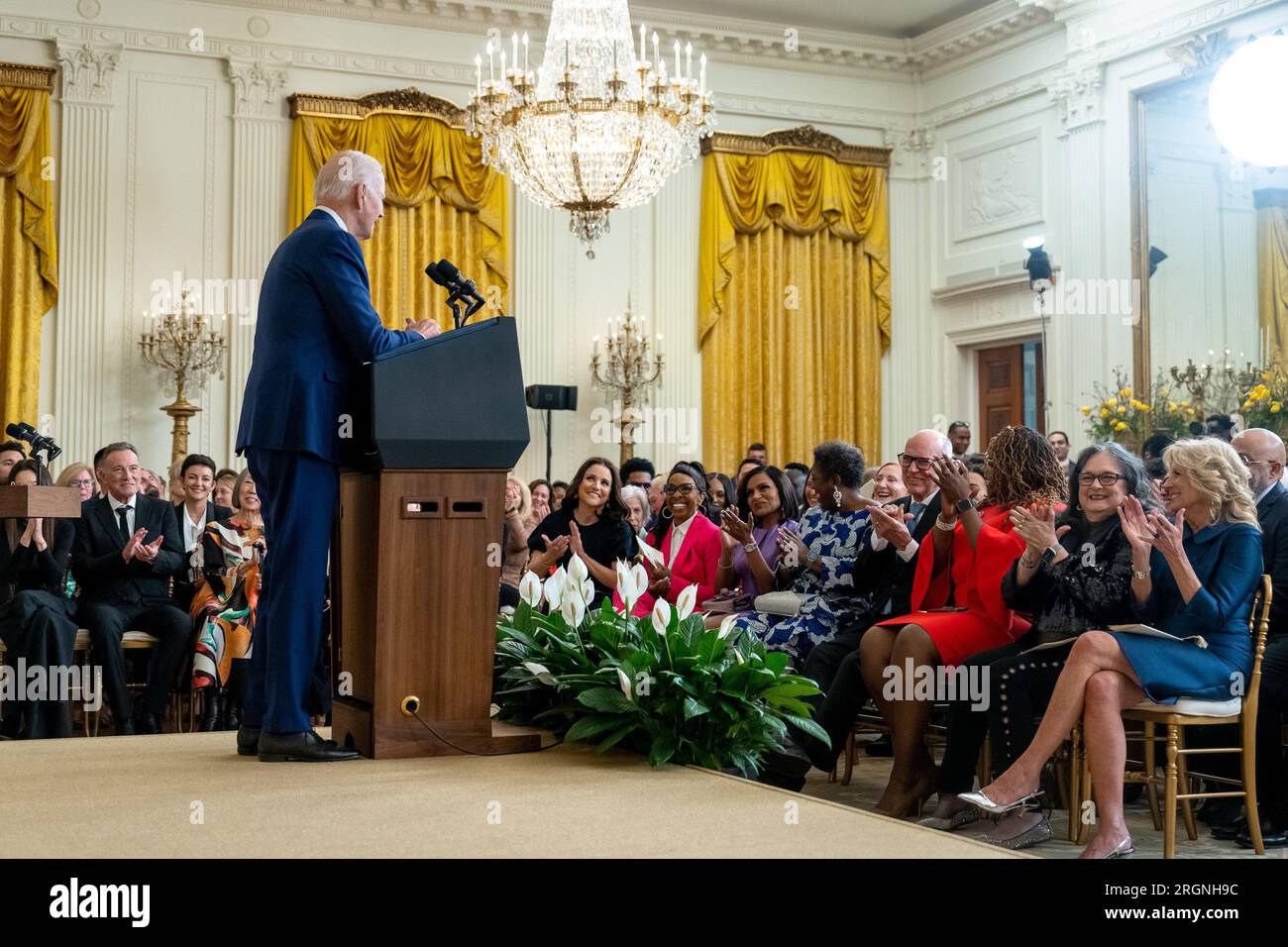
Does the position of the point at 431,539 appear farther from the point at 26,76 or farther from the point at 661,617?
the point at 26,76

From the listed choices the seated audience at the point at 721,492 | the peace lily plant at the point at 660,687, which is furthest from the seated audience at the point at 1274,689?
the seated audience at the point at 721,492

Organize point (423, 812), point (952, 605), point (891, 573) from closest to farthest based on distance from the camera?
point (423, 812) → point (952, 605) → point (891, 573)

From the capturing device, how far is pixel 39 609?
609cm

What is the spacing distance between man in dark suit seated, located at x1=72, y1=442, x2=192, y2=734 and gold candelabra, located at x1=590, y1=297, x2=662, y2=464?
18.5ft

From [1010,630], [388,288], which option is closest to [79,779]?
[1010,630]

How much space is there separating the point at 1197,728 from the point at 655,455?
7.61m

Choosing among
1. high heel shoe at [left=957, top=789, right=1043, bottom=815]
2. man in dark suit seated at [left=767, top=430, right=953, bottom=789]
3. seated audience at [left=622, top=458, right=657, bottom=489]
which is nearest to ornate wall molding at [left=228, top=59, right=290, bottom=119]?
seated audience at [left=622, top=458, right=657, bottom=489]

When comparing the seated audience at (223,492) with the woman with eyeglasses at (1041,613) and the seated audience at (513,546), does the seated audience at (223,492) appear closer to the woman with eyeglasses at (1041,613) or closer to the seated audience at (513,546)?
the seated audience at (513,546)

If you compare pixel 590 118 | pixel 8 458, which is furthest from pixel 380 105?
pixel 8 458

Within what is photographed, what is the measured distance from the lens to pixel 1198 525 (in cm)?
425

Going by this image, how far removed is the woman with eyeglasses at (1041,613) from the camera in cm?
434

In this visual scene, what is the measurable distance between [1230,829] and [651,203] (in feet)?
28.6

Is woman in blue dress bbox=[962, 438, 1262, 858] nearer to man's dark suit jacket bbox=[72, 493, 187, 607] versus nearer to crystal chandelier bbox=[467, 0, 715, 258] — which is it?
man's dark suit jacket bbox=[72, 493, 187, 607]
